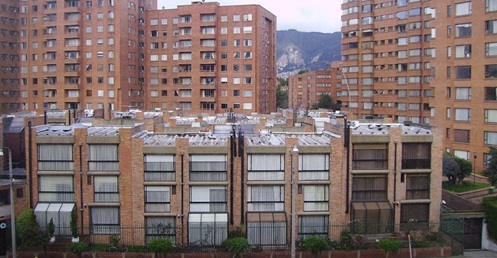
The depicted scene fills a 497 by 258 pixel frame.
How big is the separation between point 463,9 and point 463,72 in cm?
763

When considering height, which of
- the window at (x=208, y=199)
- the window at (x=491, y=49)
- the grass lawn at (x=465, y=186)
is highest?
the window at (x=491, y=49)

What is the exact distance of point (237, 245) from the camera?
1266 inches

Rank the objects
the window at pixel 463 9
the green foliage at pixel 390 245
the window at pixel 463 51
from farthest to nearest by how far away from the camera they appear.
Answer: the window at pixel 463 9
the window at pixel 463 51
the green foliage at pixel 390 245

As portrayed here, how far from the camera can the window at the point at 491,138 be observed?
5734 cm

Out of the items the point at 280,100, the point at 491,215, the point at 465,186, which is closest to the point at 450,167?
the point at 465,186

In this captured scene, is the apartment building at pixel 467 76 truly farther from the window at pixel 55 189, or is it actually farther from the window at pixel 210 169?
the window at pixel 55 189

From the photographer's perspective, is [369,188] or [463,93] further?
[463,93]

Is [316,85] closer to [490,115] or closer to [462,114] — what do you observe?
[462,114]

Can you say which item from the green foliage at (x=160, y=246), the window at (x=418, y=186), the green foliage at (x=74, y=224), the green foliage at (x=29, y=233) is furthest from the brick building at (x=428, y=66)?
the green foliage at (x=29, y=233)

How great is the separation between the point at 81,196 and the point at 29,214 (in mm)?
3475

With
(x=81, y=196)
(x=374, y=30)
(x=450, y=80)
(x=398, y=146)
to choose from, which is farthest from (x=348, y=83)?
(x=81, y=196)

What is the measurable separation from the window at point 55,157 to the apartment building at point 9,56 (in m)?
77.1

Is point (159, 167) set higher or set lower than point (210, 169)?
higher

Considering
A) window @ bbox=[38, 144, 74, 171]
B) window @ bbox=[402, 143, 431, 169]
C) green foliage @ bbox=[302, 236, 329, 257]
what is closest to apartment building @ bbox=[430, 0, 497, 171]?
window @ bbox=[402, 143, 431, 169]
